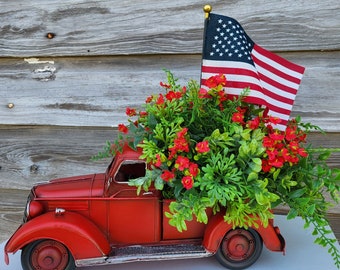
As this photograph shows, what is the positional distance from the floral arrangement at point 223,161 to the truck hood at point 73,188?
0.42 feet

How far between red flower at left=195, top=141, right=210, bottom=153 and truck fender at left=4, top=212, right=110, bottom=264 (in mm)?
285

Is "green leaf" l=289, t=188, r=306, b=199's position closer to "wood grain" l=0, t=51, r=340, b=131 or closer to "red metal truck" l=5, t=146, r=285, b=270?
"red metal truck" l=5, t=146, r=285, b=270

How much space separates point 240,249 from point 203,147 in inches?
10.8

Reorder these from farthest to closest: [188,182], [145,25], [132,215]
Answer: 1. [145,25]
2. [132,215]
3. [188,182]

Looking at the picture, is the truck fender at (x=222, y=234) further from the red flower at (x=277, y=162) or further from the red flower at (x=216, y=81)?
the red flower at (x=216, y=81)

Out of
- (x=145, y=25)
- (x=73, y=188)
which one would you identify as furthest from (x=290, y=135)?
(x=145, y=25)

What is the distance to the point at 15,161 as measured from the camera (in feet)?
4.75

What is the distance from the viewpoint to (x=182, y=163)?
0.79m

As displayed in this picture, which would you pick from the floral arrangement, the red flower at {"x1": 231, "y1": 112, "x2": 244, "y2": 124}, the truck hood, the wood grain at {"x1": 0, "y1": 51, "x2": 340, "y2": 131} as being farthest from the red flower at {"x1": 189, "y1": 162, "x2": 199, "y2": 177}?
the wood grain at {"x1": 0, "y1": 51, "x2": 340, "y2": 131}

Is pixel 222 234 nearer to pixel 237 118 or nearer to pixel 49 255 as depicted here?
pixel 237 118

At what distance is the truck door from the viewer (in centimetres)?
90

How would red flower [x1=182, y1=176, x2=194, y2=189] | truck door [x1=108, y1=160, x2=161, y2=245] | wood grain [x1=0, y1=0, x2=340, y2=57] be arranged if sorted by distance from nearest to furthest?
1. red flower [x1=182, y1=176, x2=194, y2=189]
2. truck door [x1=108, y1=160, x2=161, y2=245]
3. wood grain [x1=0, y1=0, x2=340, y2=57]

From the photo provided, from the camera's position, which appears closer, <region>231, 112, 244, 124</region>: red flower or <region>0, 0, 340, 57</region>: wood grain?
<region>231, 112, 244, 124</region>: red flower

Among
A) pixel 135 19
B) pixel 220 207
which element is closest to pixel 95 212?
pixel 220 207
